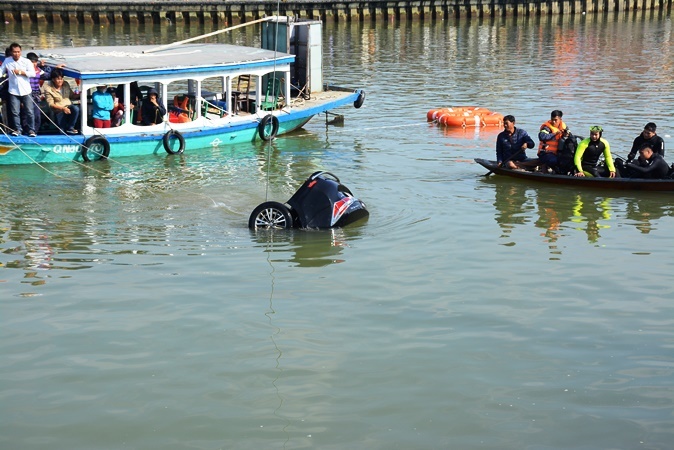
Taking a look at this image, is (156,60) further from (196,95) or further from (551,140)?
(551,140)

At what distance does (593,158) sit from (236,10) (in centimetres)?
4047

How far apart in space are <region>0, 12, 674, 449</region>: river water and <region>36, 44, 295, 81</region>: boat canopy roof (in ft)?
6.08

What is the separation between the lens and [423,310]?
1195 cm

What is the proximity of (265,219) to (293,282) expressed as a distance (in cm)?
245

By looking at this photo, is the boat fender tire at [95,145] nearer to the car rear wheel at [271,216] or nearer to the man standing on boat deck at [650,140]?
the car rear wheel at [271,216]

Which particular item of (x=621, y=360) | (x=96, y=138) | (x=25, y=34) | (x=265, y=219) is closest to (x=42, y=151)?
(x=96, y=138)

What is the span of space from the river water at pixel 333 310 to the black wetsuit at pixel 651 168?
0.41 meters

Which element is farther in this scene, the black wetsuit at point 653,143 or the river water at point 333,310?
the black wetsuit at point 653,143

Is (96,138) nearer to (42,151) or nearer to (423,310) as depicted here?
(42,151)

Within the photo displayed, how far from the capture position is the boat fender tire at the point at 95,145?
819 inches

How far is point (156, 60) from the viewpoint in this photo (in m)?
22.6

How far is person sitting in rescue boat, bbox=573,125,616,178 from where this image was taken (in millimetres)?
18562

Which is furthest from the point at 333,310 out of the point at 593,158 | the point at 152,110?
the point at 152,110

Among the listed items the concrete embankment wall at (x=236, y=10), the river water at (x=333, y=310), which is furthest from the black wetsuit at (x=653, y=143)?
the concrete embankment wall at (x=236, y=10)
